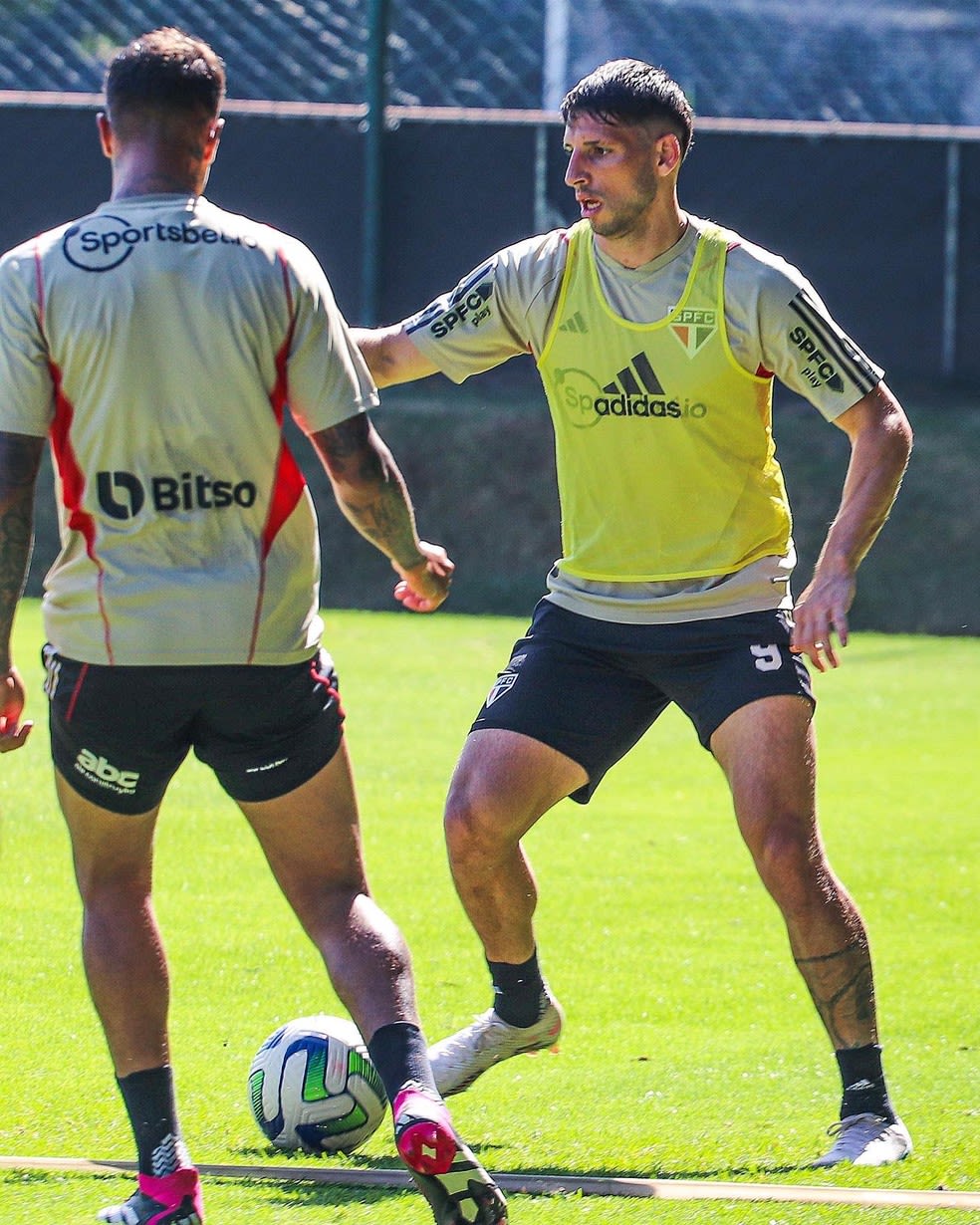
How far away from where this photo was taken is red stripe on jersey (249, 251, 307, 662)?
12.0 ft

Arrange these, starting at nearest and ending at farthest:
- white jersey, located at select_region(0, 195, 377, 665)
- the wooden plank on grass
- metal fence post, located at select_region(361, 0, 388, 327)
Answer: white jersey, located at select_region(0, 195, 377, 665), the wooden plank on grass, metal fence post, located at select_region(361, 0, 388, 327)

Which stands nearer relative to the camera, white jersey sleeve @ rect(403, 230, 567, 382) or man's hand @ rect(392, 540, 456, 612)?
man's hand @ rect(392, 540, 456, 612)

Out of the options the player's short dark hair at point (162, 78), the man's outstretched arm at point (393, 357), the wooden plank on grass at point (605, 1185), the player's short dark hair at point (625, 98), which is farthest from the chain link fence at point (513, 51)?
the wooden plank on grass at point (605, 1185)

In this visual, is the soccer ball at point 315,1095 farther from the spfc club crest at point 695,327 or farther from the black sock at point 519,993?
the spfc club crest at point 695,327

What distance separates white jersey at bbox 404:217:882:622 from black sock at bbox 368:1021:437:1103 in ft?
4.46

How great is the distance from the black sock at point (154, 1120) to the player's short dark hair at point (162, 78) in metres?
1.81

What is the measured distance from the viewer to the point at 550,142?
16.2 metres

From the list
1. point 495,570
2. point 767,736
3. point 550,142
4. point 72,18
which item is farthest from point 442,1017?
point 72,18

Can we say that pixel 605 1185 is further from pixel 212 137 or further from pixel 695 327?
pixel 212 137

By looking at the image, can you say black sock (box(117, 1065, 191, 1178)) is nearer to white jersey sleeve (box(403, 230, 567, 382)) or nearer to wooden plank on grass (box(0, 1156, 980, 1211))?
wooden plank on grass (box(0, 1156, 980, 1211))

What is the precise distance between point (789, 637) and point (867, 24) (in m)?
13.3

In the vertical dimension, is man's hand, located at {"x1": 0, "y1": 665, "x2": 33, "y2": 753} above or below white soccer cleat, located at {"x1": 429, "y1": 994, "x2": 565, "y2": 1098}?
above

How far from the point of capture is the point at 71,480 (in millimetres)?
3635

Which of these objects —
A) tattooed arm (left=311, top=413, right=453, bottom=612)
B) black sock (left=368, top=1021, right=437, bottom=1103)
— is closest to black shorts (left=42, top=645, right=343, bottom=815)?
tattooed arm (left=311, top=413, right=453, bottom=612)
